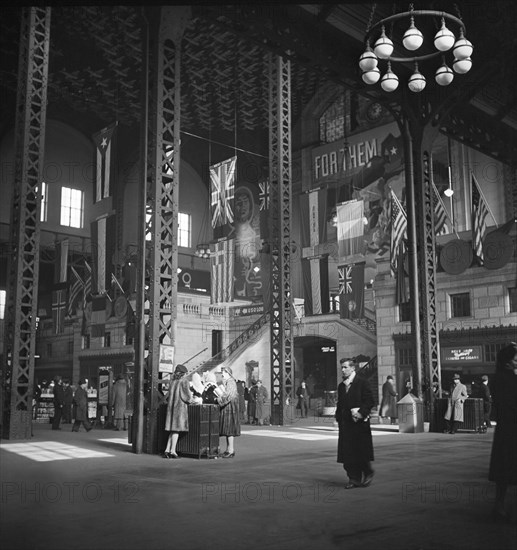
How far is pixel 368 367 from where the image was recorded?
107 ft

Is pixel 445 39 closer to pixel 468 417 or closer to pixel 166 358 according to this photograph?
pixel 166 358

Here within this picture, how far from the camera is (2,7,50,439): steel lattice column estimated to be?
1611cm

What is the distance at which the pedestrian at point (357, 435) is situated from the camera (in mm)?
8266

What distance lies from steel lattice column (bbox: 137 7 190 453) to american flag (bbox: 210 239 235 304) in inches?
376

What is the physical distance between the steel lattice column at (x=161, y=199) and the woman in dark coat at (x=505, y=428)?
25.5 feet

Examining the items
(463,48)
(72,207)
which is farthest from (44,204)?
(463,48)

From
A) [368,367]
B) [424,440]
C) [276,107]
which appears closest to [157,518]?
[424,440]

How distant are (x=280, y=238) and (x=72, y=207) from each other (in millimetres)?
23206

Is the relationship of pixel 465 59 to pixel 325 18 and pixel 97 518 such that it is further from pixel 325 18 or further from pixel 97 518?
pixel 97 518

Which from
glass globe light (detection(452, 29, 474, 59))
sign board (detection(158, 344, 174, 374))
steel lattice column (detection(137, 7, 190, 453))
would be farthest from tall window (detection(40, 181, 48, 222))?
glass globe light (detection(452, 29, 474, 59))

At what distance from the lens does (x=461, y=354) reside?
26.8m

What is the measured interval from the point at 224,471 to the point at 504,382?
4915 mm

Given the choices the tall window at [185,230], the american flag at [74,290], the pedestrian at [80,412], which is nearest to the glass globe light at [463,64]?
the pedestrian at [80,412]

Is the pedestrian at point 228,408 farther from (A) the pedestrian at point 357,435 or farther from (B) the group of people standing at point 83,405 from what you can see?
(B) the group of people standing at point 83,405
